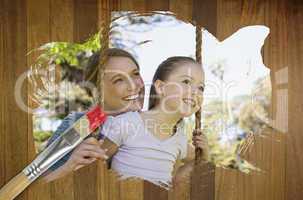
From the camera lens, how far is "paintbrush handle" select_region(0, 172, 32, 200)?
2061 millimetres

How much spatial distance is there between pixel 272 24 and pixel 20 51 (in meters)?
1.23

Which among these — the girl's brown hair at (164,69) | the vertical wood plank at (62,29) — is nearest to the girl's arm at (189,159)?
the girl's brown hair at (164,69)

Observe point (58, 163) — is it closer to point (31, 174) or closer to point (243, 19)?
point (31, 174)

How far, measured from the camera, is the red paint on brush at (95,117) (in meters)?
2.08

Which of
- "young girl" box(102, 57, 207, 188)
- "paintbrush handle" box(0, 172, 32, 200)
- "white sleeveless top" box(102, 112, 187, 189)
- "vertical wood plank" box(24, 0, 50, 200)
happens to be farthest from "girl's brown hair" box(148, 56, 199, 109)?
"paintbrush handle" box(0, 172, 32, 200)

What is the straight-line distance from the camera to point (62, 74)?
208 cm

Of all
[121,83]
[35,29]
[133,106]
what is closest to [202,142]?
[133,106]

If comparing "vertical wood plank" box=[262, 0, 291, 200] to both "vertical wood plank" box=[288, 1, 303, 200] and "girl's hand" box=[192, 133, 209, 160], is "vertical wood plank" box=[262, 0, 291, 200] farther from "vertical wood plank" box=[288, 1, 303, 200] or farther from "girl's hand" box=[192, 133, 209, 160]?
"girl's hand" box=[192, 133, 209, 160]

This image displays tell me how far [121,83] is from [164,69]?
22 centimetres

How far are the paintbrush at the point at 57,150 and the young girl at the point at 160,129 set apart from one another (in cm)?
8

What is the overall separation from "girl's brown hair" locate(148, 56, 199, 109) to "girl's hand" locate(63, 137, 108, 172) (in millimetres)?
315

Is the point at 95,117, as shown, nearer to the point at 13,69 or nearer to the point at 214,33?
the point at 13,69

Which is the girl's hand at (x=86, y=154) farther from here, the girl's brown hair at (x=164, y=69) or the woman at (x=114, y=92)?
the girl's brown hair at (x=164, y=69)

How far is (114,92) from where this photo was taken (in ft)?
6.86
